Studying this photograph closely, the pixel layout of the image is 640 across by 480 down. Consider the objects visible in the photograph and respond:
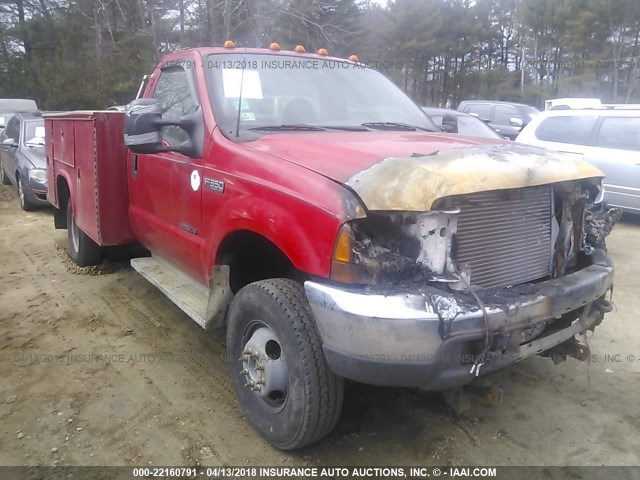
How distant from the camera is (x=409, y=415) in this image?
10.6 ft

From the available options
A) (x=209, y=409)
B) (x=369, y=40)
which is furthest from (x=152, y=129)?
(x=369, y=40)

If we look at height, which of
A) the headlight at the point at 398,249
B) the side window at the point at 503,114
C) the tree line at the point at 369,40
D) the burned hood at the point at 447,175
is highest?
the tree line at the point at 369,40

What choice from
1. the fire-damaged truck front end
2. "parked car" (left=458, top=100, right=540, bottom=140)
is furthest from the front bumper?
"parked car" (left=458, top=100, right=540, bottom=140)

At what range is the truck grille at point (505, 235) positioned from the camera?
258 centimetres

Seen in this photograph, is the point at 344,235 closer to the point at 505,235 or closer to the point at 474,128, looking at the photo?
the point at 505,235

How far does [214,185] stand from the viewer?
10.7 feet

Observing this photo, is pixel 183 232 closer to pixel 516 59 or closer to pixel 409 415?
pixel 409 415

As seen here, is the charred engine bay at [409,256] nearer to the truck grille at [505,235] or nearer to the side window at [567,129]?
the truck grille at [505,235]

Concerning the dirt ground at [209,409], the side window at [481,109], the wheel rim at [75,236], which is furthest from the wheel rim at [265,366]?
the side window at [481,109]

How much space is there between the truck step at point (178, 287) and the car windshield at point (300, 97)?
1127mm

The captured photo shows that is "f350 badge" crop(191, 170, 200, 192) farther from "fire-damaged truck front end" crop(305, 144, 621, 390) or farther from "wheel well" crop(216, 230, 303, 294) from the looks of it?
"fire-damaged truck front end" crop(305, 144, 621, 390)

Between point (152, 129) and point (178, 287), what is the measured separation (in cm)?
119

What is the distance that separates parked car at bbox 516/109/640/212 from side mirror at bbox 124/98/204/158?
22.6ft

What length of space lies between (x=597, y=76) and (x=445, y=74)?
989cm
